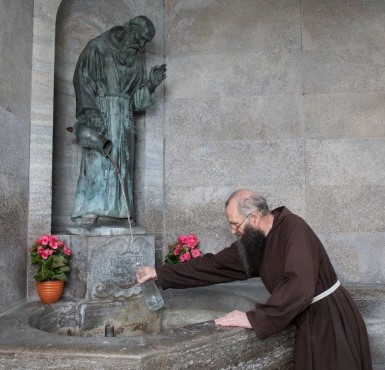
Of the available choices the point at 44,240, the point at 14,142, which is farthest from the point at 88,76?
the point at 44,240

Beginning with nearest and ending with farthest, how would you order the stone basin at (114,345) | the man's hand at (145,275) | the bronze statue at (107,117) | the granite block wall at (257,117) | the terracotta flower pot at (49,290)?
the stone basin at (114,345)
the man's hand at (145,275)
the terracotta flower pot at (49,290)
the bronze statue at (107,117)
the granite block wall at (257,117)

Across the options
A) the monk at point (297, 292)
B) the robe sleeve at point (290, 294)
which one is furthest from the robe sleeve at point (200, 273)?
the robe sleeve at point (290, 294)

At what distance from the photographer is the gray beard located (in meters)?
2.58

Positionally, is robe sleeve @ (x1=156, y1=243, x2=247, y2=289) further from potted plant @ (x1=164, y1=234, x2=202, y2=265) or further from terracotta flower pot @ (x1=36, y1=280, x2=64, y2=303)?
potted plant @ (x1=164, y1=234, x2=202, y2=265)

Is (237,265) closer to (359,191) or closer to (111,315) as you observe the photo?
(111,315)

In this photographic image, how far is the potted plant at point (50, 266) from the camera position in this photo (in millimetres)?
3529

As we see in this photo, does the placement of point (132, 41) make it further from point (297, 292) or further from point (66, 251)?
point (297, 292)

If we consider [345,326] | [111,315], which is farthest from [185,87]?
[345,326]

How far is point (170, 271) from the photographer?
298 centimetres

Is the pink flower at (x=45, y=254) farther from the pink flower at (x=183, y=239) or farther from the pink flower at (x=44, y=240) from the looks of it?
the pink flower at (x=183, y=239)

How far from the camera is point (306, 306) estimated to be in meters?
2.34

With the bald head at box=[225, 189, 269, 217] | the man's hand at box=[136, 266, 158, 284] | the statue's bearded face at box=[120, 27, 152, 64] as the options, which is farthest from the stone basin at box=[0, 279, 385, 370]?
the statue's bearded face at box=[120, 27, 152, 64]

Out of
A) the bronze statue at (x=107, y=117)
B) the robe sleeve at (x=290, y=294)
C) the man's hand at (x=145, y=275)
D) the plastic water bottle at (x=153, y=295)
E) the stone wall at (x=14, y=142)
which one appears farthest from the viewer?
the bronze statue at (x=107, y=117)

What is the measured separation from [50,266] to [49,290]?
18 centimetres
